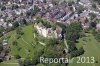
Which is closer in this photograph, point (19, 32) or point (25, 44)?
point (25, 44)

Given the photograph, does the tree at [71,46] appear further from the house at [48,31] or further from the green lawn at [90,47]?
the house at [48,31]

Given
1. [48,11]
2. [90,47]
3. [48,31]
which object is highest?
Answer: [48,11]

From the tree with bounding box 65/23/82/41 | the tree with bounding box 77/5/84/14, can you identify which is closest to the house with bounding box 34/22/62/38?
the tree with bounding box 65/23/82/41

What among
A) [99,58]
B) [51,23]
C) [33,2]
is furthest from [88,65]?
[33,2]

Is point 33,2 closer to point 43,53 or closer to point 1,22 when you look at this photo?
point 1,22

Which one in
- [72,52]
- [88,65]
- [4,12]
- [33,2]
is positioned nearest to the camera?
[88,65]

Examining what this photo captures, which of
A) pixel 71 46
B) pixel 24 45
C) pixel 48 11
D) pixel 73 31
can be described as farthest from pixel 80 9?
pixel 24 45

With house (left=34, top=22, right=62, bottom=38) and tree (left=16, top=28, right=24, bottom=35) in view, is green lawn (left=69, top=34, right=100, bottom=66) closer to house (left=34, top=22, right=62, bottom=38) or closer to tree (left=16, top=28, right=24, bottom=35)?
house (left=34, top=22, right=62, bottom=38)

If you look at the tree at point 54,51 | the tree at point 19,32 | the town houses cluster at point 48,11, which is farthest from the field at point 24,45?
the town houses cluster at point 48,11

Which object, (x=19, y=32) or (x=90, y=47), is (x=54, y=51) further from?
(x=19, y=32)

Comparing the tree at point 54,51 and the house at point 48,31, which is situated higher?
the house at point 48,31

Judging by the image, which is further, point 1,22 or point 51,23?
→ point 1,22
